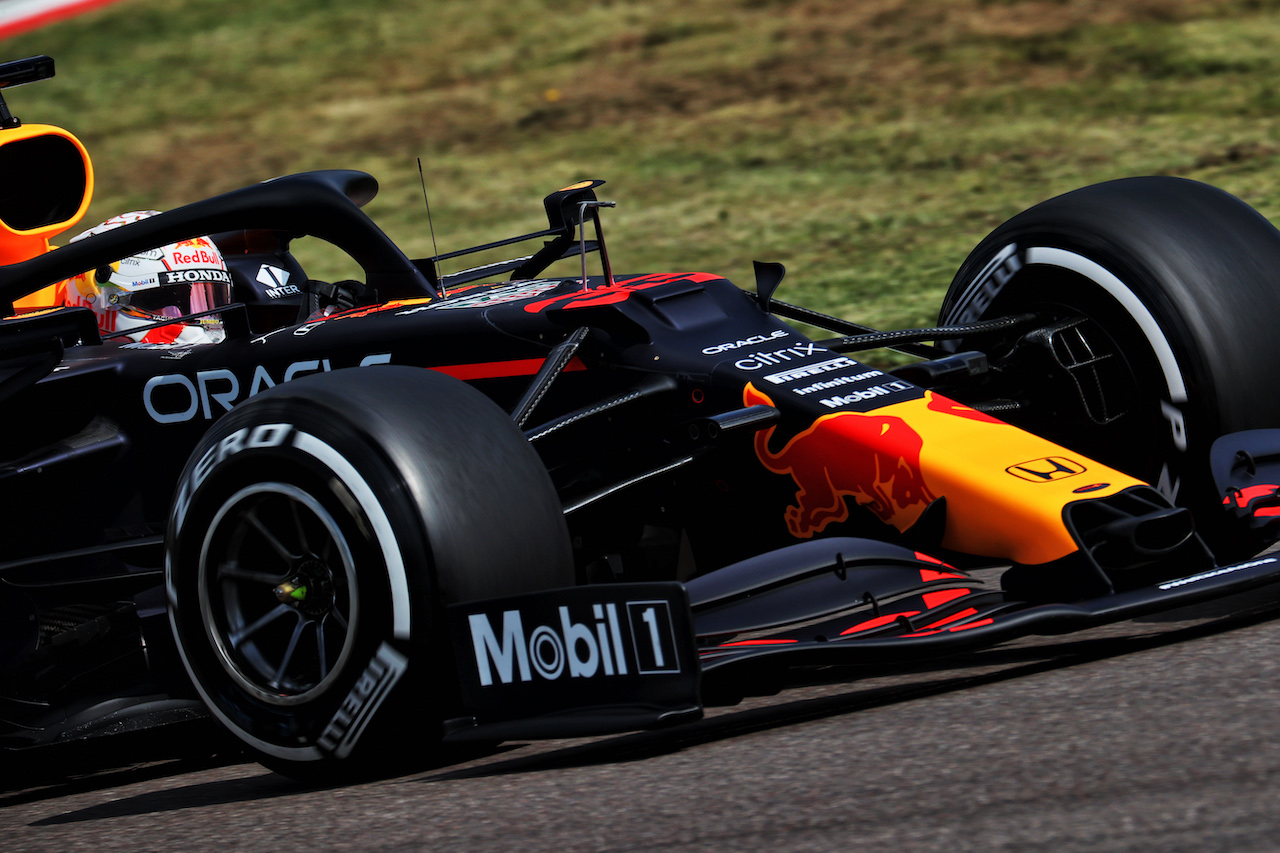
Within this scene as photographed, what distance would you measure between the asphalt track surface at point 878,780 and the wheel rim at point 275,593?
0.25 m

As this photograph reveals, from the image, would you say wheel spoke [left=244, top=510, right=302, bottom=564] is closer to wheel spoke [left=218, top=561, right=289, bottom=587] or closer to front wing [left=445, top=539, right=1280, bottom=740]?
wheel spoke [left=218, top=561, right=289, bottom=587]

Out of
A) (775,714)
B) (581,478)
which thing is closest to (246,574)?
(581,478)

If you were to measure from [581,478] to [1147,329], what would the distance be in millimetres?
1525

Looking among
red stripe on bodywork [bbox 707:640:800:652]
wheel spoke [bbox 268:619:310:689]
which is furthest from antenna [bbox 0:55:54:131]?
red stripe on bodywork [bbox 707:640:800:652]

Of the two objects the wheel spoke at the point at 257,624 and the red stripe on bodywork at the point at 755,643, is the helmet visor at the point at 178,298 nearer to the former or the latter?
the wheel spoke at the point at 257,624

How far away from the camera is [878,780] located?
109 inches

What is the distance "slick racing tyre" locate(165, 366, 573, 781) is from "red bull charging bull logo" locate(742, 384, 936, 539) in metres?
0.78

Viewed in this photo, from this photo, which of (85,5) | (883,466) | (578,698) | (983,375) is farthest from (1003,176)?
(85,5)

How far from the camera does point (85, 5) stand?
18297mm

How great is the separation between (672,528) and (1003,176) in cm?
777

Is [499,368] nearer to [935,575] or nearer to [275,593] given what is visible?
[275,593]

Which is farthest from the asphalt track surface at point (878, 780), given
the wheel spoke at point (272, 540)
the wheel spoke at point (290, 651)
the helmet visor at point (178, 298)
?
the helmet visor at point (178, 298)

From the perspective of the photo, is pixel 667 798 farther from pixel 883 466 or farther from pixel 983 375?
pixel 983 375

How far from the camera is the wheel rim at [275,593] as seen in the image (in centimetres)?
339
